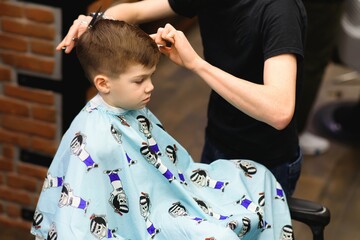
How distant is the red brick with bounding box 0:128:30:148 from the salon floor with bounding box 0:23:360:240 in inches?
18.2

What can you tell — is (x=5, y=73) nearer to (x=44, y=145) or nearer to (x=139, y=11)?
(x=44, y=145)

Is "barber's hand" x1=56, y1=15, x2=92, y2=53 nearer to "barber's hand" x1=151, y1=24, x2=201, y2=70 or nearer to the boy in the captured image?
the boy

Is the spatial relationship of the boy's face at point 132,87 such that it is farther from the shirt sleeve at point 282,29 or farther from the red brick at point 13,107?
the red brick at point 13,107

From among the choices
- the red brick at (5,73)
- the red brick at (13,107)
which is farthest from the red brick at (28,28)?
the red brick at (13,107)

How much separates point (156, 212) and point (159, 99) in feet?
8.07

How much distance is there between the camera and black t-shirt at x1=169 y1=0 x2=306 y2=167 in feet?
5.75

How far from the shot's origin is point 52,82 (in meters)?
2.72

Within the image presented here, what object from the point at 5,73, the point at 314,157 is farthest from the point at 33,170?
the point at 314,157

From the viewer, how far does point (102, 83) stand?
1.72 meters

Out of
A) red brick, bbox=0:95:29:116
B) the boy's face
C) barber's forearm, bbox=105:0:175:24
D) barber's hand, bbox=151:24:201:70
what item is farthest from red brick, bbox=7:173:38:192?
barber's hand, bbox=151:24:201:70

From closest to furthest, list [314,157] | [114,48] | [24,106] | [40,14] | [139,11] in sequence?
1. [114,48]
2. [139,11]
3. [40,14]
4. [24,106]
5. [314,157]

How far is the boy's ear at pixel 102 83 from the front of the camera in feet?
5.60

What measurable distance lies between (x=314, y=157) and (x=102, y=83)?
91.8 inches

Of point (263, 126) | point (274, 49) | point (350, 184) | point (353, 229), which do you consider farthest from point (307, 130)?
point (274, 49)
